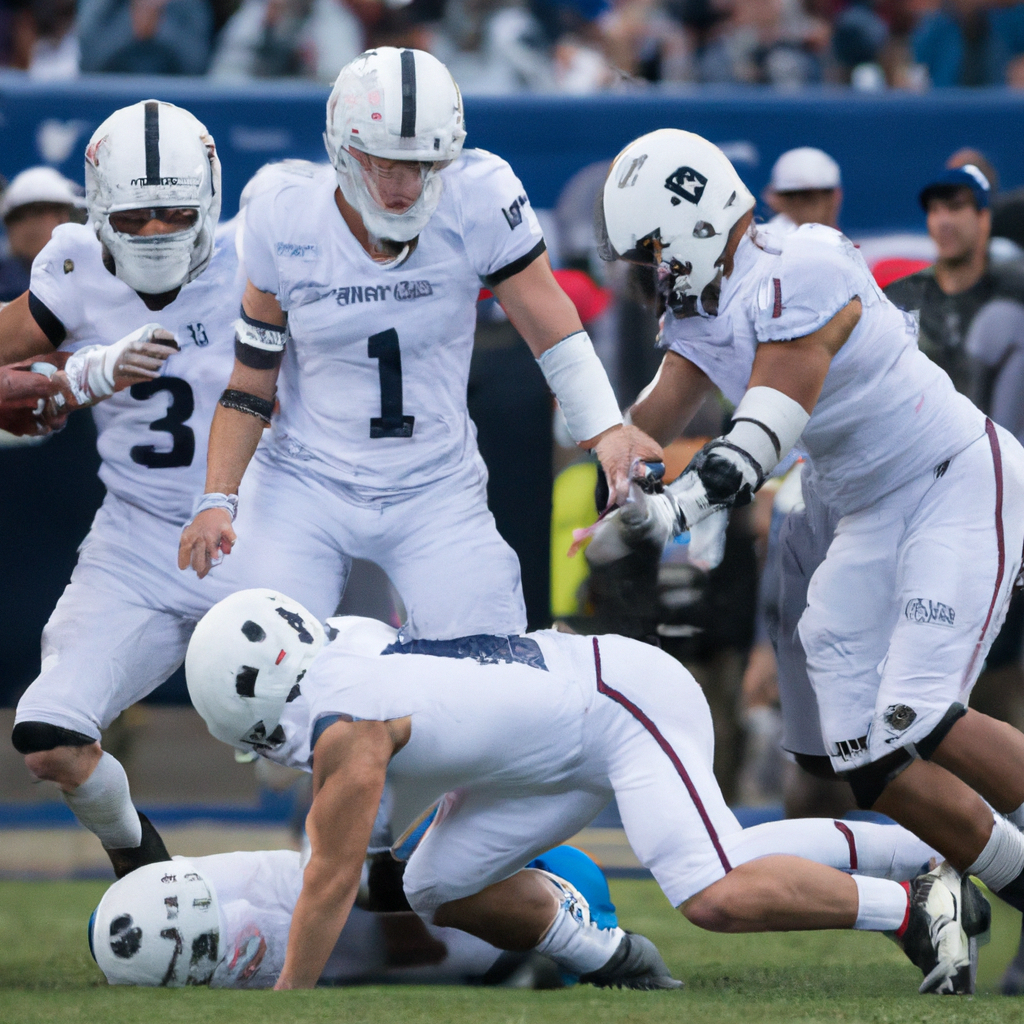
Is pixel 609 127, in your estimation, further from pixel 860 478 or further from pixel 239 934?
pixel 239 934

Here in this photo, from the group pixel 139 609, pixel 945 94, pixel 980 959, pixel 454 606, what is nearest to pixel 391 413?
pixel 454 606

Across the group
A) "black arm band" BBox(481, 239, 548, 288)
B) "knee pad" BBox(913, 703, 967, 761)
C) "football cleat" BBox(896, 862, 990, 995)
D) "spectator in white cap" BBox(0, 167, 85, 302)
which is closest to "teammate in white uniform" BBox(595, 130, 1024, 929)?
"knee pad" BBox(913, 703, 967, 761)

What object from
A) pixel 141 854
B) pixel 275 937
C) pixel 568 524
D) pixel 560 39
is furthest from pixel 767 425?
pixel 560 39

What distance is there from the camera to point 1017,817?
12.2 ft

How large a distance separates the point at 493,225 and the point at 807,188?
8.66ft

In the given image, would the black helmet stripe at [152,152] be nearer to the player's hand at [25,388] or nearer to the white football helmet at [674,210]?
the player's hand at [25,388]

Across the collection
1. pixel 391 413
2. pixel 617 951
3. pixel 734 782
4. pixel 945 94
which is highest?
→ pixel 945 94

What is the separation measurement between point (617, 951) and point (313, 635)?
89 cm

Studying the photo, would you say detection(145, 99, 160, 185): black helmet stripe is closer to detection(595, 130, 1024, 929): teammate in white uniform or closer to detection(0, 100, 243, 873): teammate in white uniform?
detection(0, 100, 243, 873): teammate in white uniform

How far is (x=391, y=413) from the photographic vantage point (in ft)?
13.1

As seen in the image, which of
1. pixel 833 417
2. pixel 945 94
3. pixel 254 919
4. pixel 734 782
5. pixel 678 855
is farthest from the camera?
pixel 945 94

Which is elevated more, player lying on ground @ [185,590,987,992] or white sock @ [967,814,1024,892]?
player lying on ground @ [185,590,987,992]

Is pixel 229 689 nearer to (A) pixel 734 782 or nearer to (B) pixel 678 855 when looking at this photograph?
(B) pixel 678 855

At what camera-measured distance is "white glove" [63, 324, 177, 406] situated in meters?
3.88
